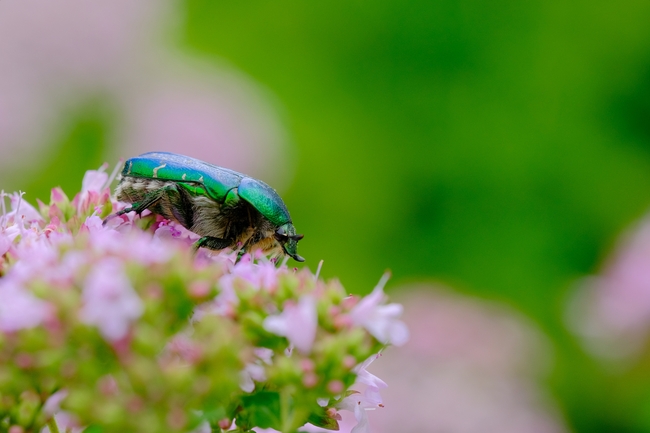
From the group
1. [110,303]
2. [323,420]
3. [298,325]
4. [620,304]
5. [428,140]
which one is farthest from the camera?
[428,140]

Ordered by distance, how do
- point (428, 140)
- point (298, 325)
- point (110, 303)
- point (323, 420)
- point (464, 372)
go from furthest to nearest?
point (428, 140), point (464, 372), point (323, 420), point (298, 325), point (110, 303)

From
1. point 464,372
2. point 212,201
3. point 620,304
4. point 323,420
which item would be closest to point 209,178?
point 212,201

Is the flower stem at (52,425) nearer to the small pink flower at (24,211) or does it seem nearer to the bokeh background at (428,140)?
the small pink flower at (24,211)

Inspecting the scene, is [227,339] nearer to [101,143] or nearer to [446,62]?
[101,143]

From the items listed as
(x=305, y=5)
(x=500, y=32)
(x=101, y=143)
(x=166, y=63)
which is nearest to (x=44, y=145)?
(x=101, y=143)

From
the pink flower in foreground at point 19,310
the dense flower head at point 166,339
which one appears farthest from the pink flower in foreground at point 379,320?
the pink flower in foreground at point 19,310

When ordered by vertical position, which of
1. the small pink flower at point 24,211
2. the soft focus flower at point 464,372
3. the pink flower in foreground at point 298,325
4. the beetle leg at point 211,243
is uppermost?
the pink flower in foreground at point 298,325

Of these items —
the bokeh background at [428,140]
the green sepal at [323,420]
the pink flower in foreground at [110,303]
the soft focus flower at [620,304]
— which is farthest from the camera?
the bokeh background at [428,140]

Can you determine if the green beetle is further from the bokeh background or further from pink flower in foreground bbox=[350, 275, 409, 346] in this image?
the bokeh background

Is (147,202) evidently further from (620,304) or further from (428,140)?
(428,140)
